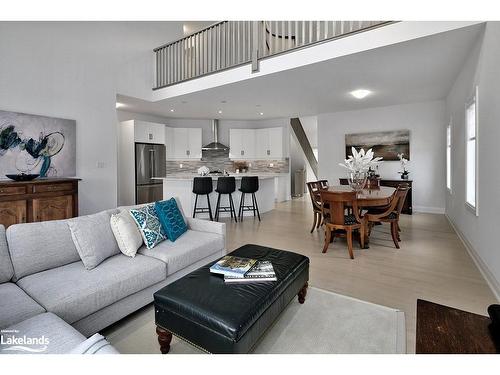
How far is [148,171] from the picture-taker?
279 inches

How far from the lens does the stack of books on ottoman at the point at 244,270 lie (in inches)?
68.7

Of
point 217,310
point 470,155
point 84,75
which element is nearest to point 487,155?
point 470,155

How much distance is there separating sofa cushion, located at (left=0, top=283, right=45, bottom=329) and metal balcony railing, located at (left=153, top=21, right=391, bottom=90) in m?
4.18

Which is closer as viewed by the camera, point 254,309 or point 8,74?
point 254,309

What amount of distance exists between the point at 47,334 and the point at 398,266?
3.19 m

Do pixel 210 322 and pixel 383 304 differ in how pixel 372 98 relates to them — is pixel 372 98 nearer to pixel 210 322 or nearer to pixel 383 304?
pixel 383 304

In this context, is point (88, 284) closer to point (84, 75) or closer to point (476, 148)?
point (476, 148)

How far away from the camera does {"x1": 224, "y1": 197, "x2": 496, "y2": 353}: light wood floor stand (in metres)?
2.36

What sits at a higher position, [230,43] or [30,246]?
[230,43]

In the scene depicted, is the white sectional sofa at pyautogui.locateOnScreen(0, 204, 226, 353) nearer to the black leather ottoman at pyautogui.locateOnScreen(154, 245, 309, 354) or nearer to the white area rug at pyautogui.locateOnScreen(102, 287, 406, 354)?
the white area rug at pyautogui.locateOnScreen(102, 287, 406, 354)

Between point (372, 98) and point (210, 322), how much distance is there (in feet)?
20.0

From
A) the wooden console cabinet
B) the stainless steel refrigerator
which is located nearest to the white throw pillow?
the wooden console cabinet

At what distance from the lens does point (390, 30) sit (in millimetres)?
3322
